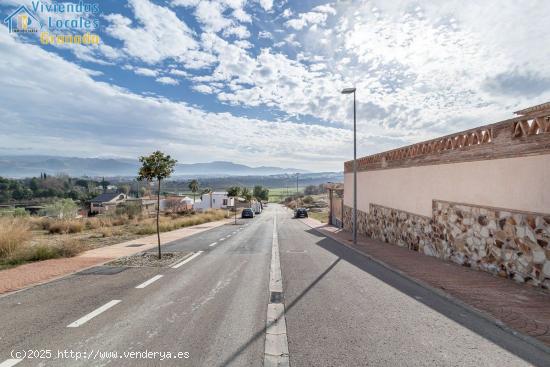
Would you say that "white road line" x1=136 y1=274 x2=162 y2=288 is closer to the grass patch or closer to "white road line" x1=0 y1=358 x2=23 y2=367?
"white road line" x1=0 y1=358 x2=23 y2=367

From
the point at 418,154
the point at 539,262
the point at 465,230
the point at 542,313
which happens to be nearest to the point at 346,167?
the point at 418,154

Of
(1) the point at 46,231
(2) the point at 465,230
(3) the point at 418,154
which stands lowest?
(1) the point at 46,231

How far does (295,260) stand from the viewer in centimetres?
1101

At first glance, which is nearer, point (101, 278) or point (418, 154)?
point (101, 278)

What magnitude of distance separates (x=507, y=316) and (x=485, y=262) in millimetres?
3820

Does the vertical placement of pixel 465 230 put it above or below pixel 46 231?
above

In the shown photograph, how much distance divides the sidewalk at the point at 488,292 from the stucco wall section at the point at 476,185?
6.88ft

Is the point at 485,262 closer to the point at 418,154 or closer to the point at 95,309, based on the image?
the point at 418,154

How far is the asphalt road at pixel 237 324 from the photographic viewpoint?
4.02m

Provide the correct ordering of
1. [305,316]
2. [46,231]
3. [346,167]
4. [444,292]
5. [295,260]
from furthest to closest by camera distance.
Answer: [346,167], [46,231], [295,260], [444,292], [305,316]

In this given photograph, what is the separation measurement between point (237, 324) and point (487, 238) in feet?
26.4

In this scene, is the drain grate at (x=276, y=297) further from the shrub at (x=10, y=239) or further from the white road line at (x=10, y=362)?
the shrub at (x=10, y=239)

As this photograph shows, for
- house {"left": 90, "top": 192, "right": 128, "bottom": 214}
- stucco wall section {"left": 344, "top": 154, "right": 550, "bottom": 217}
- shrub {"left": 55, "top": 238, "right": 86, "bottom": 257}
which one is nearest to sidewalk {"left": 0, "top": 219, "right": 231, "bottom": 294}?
shrub {"left": 55, "top": 238, "right": 86, "bottom": 257}

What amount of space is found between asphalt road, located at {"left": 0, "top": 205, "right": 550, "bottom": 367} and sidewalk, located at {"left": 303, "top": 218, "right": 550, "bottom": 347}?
454mm
